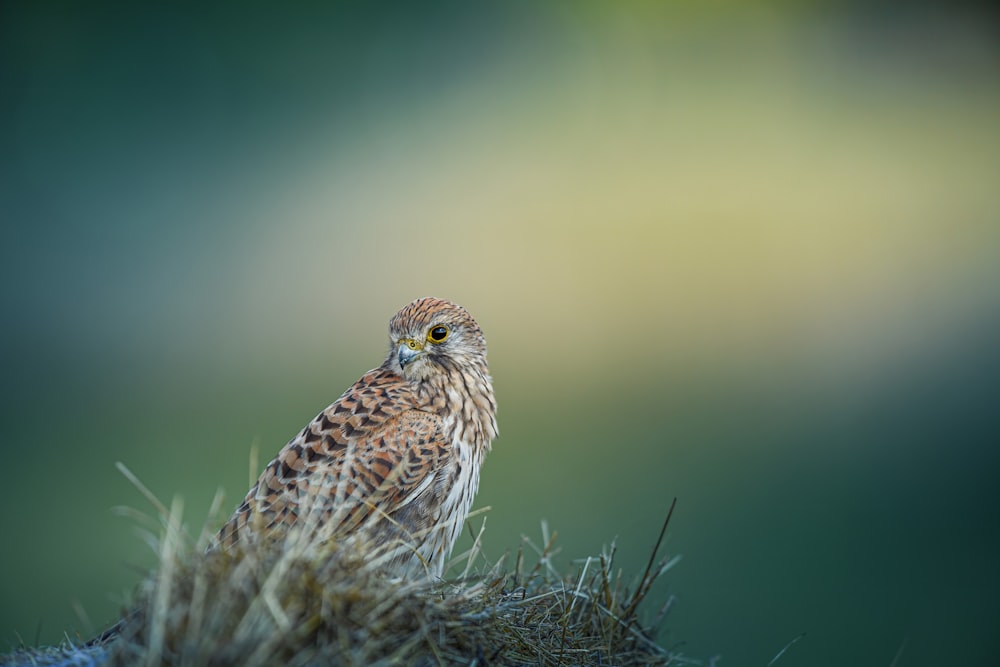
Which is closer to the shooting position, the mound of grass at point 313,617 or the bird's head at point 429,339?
the mound of grass at point 313,617

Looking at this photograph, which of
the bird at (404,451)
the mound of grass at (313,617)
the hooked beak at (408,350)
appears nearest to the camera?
the mound of grass at (313,617)

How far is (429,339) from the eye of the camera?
3338 mm

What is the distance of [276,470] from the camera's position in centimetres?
300

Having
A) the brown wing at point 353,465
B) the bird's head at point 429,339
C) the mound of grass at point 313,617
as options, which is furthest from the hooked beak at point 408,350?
the mound of grass at point 313,617

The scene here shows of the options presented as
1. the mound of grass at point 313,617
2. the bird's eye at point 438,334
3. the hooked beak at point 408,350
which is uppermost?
the bird's eye at point 438,334

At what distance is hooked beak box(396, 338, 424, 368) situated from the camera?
10.8 ft

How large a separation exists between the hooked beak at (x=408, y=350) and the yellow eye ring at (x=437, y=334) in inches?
2.0

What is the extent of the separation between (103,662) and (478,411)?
181 centimetres

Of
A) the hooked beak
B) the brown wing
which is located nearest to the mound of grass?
the brown wing

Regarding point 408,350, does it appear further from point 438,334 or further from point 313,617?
point 313,617

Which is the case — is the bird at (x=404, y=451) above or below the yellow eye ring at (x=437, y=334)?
below

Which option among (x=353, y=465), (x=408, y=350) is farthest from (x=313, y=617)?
(x=408, y=350)

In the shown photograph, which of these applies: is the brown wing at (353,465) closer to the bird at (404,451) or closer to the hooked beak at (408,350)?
the bird at (404,451)

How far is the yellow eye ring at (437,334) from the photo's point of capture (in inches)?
131
